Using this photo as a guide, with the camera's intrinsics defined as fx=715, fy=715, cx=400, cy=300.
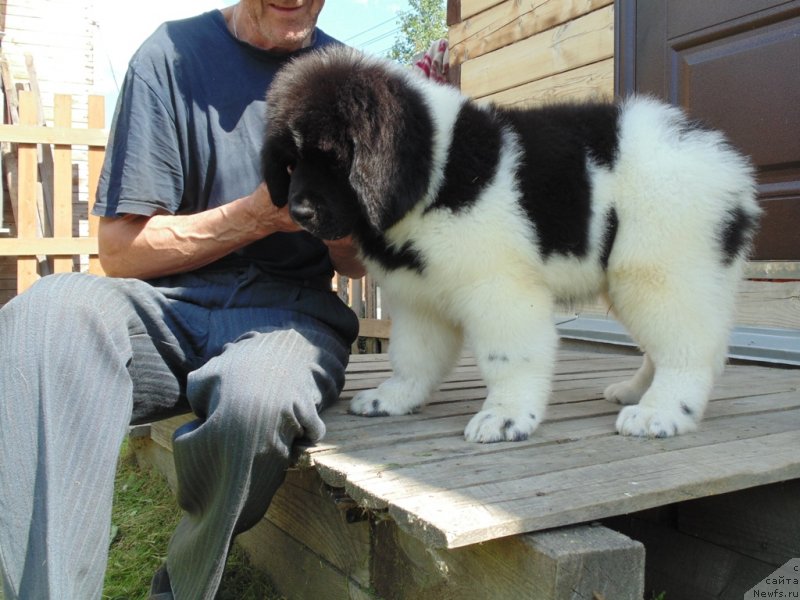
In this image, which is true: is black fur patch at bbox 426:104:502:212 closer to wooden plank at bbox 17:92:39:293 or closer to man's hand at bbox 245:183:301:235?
man's hand at bbox 245:183:301:235

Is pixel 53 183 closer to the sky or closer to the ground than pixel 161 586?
closer to the sky

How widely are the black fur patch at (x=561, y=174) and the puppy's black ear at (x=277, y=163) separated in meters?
0.65

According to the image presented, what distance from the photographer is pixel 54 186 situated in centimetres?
646

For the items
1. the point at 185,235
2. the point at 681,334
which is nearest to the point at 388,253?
→ the point at 185,235

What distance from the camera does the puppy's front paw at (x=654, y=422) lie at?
1961mm

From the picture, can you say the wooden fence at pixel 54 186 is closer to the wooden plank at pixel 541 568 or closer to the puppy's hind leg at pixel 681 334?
the puppy's hind leg at pixel 681 334

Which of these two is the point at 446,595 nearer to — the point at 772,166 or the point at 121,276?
the point at 121,276

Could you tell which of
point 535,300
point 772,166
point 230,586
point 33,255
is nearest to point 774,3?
point 772,166

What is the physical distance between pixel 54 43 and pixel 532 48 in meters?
8.56

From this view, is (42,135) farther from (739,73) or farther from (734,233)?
(734,233)

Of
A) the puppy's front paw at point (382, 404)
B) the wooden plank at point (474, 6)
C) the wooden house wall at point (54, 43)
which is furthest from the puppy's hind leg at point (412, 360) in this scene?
the wooden house wall at point (54, 43)

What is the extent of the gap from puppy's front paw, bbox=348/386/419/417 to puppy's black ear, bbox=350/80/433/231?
1.94 ft

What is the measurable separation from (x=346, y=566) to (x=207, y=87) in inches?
62.0

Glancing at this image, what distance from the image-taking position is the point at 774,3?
3.38 metres
